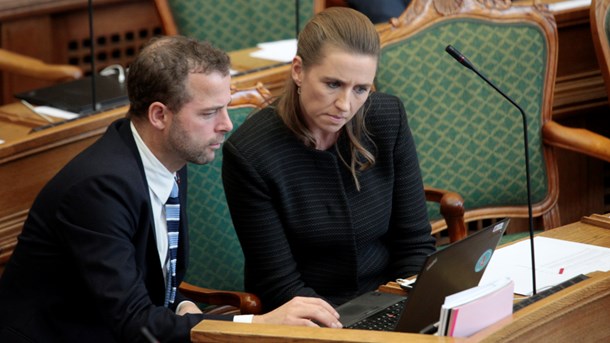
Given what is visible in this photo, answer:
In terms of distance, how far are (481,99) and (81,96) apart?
114 cm

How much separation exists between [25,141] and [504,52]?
133 cm

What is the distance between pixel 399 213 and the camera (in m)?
2.44

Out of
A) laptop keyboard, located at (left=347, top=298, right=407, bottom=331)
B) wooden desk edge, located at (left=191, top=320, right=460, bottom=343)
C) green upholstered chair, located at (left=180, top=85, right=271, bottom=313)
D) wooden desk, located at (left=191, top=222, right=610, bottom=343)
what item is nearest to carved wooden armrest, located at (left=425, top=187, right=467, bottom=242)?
green upholstered chair, located at (left=180, top=85, right=271, bottom=313)

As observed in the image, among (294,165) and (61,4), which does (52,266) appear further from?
(61,4)

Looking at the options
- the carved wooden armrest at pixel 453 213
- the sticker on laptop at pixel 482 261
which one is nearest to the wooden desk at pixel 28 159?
the carved wooden armrest at pixel 453 213

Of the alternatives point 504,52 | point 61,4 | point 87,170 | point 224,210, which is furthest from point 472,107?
point 61,4

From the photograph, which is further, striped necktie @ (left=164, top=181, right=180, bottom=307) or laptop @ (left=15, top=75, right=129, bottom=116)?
laptop @ (left=15, top=75, right=129, bottom=116)

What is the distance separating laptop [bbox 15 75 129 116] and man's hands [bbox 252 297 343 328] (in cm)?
119

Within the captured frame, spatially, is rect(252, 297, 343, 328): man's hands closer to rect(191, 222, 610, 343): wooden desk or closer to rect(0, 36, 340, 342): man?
rect(0, 36, 340, 342): man

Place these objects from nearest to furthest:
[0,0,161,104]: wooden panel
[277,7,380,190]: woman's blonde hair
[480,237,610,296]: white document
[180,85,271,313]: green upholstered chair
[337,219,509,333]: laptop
Answer: [337,219,509,333]: laptop
[480,237,610,296]: white document
[277,7,380,190]: woman's blonde hair
[180,85,271,313]: green upholstered chair
[0,0,161,104]: wooden panel

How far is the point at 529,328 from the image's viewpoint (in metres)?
1.57

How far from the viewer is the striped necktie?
2066mm

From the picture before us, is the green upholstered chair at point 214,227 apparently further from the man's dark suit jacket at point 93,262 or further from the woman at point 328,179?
the man's dark suit jacket at point 93,262

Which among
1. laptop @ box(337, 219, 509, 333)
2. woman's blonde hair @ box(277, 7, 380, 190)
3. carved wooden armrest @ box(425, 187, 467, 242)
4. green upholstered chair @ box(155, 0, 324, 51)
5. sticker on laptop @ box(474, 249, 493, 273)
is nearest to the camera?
laptop @ box(337, 219, 509, 333)
